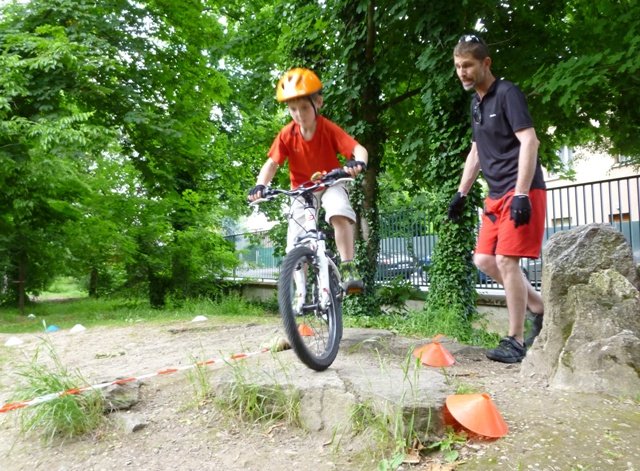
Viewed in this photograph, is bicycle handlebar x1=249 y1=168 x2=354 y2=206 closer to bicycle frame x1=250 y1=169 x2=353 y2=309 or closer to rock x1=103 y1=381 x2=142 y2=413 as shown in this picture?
bicycle frame x1=250 y1=169 x2=353 y2=309

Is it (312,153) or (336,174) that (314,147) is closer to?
(312,153)

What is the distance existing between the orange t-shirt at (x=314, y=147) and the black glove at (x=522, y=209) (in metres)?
1.22

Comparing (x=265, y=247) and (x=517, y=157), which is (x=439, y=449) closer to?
(x=517, y=157)

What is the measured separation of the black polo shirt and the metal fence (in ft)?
10.9

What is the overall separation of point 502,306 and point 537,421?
7124 mm

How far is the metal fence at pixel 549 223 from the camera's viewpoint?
852cm

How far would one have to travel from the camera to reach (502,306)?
9.38m

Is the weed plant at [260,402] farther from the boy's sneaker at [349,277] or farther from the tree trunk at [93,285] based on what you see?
the tree trunk at [93,285]

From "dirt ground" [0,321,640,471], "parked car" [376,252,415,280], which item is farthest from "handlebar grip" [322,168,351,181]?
"parked car" [376,252,415,280]

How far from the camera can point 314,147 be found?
4.10 meters

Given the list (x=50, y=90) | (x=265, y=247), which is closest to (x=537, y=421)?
(x=50, y=90)

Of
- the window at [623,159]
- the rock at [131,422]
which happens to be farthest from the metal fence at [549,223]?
the rock at [131,422]

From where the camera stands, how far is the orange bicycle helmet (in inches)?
147

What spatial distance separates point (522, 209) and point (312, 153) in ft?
5.07
